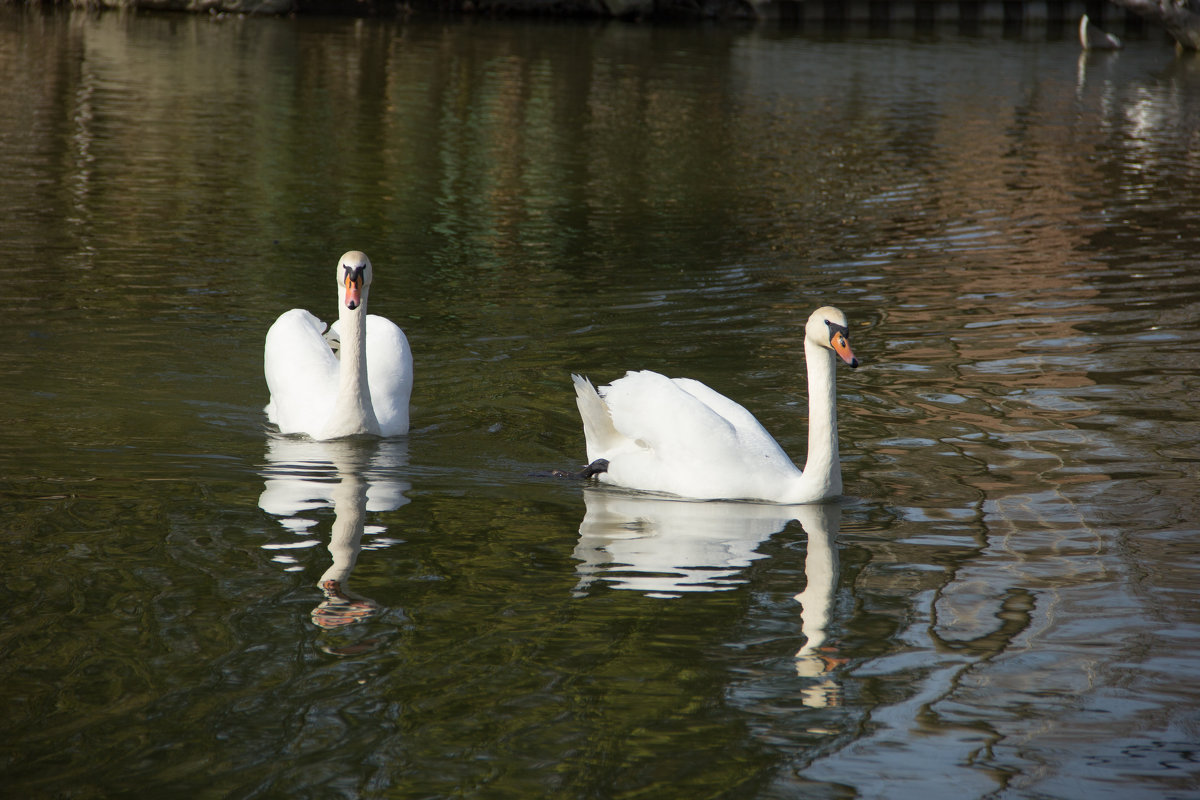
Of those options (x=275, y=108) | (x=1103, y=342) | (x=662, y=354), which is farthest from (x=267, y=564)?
(x=275, y=108)

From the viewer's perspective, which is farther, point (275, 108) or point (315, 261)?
point (275, 108)

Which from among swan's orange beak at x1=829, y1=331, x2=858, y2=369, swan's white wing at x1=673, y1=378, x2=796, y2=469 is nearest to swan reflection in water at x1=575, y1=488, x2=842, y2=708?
swan's white wing at x1=673, y1=378, x2=796, y2=469

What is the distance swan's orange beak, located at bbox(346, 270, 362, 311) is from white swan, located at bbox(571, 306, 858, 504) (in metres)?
1.64

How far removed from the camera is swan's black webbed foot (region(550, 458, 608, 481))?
23.4 ft

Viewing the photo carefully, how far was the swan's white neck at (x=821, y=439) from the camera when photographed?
6598 mm

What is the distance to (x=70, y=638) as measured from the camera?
16.2 feet

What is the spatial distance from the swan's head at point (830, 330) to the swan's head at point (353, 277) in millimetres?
2510

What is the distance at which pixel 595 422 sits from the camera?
7.25m

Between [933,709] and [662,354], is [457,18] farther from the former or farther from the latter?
[933,709]

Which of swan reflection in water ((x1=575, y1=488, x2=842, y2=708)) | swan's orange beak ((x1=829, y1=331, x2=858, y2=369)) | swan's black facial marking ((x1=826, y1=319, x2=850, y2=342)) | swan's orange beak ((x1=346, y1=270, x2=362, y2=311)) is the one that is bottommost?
swan reflection in water ((x1=575, y1=488, x2=842, y2=708))

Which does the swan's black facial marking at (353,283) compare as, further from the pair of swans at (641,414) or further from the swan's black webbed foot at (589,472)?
the swan's black webbed foot at (589,472)

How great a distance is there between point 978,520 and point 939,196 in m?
10.6

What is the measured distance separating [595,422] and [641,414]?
40 cm

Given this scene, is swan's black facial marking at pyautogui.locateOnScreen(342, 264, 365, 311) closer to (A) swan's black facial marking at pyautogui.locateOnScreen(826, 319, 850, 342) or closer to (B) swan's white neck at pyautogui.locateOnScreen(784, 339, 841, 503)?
(B) swan's white neck at pyautogui.locateOnScreen(784, 339, 841, 503)
